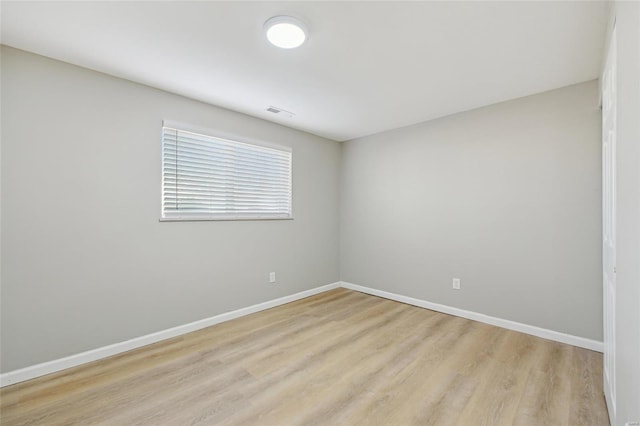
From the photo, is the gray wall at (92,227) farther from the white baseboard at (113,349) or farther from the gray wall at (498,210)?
the gray wall at (498,210)

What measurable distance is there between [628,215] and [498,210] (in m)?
1.96

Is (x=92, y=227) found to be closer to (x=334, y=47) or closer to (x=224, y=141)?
(x=224, y=141)

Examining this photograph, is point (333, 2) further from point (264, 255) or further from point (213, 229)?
point (264, 255)

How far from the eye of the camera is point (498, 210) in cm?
306

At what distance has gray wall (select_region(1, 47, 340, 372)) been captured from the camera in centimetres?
205

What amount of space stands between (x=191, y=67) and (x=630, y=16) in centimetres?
268

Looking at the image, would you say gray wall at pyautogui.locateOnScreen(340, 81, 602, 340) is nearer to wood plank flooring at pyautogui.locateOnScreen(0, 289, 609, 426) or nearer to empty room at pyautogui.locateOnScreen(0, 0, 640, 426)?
empty room at pyautogui.locateOnScreen(0, 0, 640, 426)

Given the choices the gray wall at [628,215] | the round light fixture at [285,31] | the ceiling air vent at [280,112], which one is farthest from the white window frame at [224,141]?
the gray wall at [628,215]

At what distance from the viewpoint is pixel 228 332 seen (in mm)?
2904

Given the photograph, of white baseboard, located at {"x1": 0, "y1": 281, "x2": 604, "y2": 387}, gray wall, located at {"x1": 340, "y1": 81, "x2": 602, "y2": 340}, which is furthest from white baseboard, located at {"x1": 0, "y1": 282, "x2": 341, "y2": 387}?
gray wall, located at {"x1": 340, "y1": 81, "x2": 602, "y2": 340}

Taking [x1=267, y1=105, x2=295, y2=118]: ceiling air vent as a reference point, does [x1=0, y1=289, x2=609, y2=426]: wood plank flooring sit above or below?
below

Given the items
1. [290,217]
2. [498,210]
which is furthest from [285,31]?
[498,210]

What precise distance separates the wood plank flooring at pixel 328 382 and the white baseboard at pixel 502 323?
8 cm

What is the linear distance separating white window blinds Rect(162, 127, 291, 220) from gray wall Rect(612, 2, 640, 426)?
10.3ft
